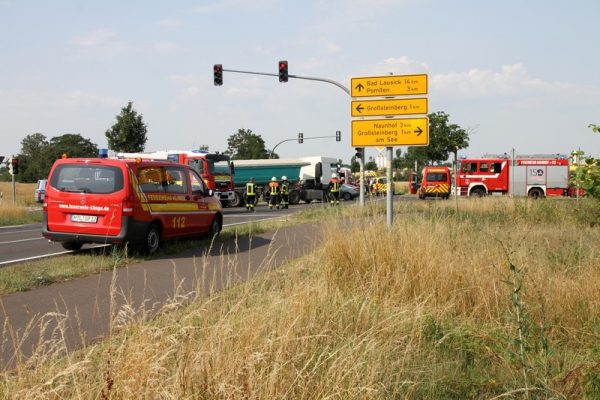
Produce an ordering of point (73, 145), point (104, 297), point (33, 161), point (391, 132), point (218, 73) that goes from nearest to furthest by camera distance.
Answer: point (104, 297)
point (391, 132)
point (218, 73)
point (73, 145)
point (33, 161)

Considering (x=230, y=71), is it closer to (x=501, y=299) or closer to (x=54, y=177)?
(x=54, y=177)

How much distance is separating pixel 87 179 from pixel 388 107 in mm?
5490

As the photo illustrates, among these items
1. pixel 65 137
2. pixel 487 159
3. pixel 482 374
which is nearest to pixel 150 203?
pixel 482 374

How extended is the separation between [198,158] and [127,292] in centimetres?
2474

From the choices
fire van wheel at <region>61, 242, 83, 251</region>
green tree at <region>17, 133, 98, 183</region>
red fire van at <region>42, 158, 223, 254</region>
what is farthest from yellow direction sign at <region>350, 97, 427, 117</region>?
green tree at <region>17, 133, 98, 183</region>

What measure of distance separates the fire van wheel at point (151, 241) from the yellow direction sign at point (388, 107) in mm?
4244

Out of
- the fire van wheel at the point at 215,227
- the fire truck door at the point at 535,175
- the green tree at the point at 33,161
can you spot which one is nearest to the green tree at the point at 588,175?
the fire van wheel at the point at 215,227

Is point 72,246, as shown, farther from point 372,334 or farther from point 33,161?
point 33,161

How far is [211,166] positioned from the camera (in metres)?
32.2

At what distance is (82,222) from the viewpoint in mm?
10711

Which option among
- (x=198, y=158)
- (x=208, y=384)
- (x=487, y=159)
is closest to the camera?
(x=208, y=384)

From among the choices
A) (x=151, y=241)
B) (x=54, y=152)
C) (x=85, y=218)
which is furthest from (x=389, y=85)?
(x=54, y=152)

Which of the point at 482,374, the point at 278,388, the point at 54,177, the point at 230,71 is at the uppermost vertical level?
the point at 230,71

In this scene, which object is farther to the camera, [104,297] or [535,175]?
[535,175]
